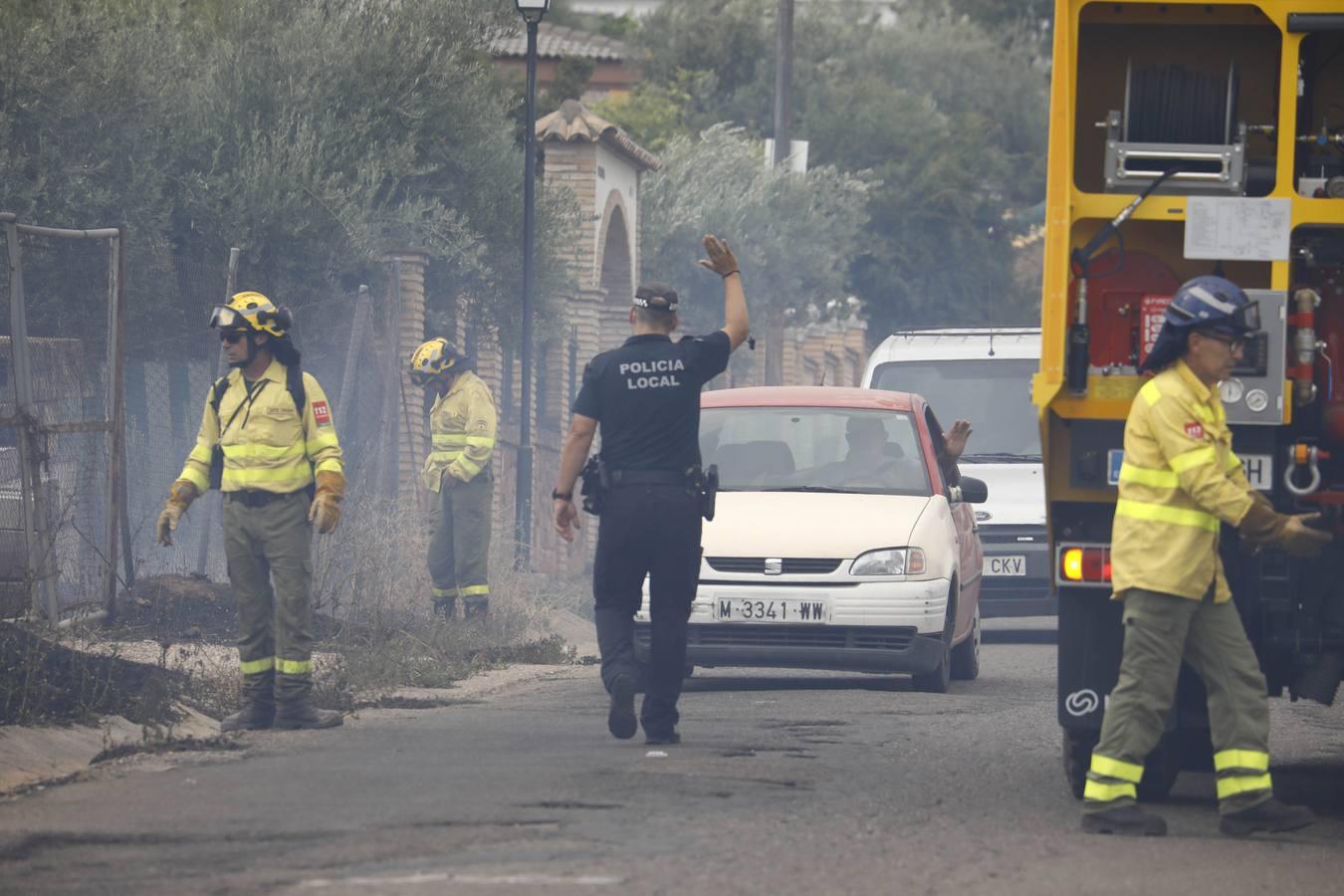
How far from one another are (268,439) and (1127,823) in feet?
14.2

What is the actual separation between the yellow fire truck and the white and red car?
3.45 metres

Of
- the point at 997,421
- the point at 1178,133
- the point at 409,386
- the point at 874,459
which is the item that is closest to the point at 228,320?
the point at 1178,133

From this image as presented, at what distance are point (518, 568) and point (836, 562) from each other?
7596mm

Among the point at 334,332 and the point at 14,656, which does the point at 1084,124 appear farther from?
the point at 334,332

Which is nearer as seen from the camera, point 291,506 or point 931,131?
point 291,506

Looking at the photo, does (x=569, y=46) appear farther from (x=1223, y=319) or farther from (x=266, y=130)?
(x=1223, y=319)

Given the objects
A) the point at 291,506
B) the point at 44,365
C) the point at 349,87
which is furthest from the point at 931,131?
the point at 291,506

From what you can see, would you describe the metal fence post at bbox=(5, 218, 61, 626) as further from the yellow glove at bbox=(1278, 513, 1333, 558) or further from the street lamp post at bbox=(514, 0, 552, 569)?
the street lamp post at bbox=(514, 0, 552, 569)

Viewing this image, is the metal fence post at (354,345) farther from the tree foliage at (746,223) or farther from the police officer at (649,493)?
the tree foliage at (746,223)

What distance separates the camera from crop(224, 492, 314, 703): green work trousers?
393 inches

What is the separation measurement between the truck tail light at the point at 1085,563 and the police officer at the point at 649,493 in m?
1.99

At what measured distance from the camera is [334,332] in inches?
725

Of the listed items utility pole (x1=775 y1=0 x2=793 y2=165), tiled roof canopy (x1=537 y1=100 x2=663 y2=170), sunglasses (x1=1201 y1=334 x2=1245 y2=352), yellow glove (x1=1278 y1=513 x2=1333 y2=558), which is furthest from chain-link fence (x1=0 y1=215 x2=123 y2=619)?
utility pole (x1=775 y1=0 x2=793 y2=165)

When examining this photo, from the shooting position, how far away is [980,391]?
55.8 feet
